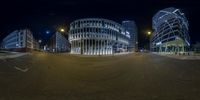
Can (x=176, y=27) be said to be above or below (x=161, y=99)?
above

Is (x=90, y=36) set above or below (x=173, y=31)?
below

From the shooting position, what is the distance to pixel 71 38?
107250 mm

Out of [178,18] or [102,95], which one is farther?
[178,18]

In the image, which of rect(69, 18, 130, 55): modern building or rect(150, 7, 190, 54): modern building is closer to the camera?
rect(69, 18, 130, 55): modern building

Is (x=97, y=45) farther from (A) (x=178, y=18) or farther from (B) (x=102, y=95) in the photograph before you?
(B) (x=102, y=95)

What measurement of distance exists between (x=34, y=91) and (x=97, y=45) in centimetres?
9312

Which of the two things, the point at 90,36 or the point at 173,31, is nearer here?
the point at 90,36

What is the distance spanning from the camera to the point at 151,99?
9.38m

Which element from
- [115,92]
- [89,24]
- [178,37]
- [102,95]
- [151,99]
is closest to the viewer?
[151,99]

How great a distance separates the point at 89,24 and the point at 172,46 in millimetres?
59415

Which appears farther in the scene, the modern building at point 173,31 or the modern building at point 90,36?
the modern building at point 173,31

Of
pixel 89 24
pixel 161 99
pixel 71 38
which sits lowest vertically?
pixel 161 99

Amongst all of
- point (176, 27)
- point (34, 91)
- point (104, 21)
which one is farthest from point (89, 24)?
point (34, 91)

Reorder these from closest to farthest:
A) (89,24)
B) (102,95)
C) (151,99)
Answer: (151,99)
(102,95)
(89,24)
